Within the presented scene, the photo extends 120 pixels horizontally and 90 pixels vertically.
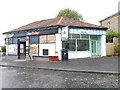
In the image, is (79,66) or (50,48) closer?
(79,66)

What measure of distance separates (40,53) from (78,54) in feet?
14.9

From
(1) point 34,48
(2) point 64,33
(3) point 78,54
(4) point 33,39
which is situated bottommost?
(3) point 78,54

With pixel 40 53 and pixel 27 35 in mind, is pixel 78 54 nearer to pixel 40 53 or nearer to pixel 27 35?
pixel 40 53

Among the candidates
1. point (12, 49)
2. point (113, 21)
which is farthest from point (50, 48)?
point (113, 21)

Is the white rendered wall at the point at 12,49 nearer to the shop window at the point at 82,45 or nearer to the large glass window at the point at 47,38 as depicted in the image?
the large glass window at the point at 47,38

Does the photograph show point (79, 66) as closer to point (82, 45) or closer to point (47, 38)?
point (47, 38)

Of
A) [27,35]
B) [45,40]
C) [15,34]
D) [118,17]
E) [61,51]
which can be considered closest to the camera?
[61,51]

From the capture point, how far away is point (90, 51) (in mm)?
33062

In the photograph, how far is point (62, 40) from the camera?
29656 mm

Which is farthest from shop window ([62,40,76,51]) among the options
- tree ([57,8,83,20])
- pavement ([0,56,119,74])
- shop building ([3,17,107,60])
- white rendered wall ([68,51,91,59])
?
tree ([57,8,83,20])

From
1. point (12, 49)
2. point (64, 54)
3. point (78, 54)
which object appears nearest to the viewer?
point (64, 54)

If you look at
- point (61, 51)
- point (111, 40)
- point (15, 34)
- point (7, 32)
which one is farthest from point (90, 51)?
point (7, 32)

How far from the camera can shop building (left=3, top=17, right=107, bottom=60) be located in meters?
29.9

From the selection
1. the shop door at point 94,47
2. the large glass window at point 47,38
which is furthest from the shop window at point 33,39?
the shop door at point 94,47
